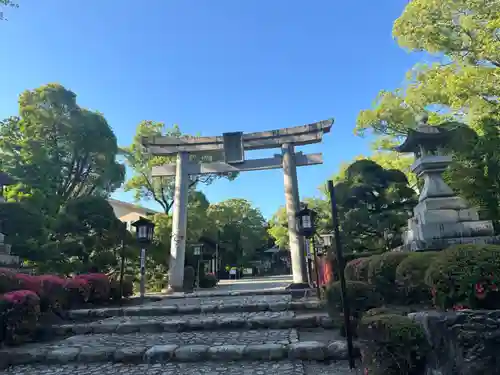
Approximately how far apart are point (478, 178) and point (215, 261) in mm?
23325

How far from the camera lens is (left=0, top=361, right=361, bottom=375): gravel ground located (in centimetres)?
362

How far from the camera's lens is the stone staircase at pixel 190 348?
3.88 m

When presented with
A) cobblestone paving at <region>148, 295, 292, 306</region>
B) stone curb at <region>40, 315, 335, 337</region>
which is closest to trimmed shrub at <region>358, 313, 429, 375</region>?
stone curb at <region>40, 315, 335, 337</region>

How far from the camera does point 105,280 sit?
27.8ft

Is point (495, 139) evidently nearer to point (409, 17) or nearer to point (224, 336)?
point (409, 17)

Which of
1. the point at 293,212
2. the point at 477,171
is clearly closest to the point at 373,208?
the point at 293,212

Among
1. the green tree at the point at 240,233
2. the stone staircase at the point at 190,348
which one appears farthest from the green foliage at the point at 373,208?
the green tree at the point at 240,233

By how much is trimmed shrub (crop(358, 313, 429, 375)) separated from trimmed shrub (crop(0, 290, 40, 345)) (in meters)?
4.80

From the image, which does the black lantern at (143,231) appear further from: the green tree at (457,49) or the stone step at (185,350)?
the green tree at (457,49)

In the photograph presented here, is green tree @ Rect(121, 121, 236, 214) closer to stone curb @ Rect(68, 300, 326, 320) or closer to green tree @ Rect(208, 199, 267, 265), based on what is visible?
green tree @ Rect(208, 199, 267, 265)

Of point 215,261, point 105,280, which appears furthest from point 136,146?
point 105,280

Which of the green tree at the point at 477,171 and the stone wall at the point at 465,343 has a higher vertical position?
the green tree at the point at 477,171

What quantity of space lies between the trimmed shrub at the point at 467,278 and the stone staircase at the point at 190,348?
128 centimetres

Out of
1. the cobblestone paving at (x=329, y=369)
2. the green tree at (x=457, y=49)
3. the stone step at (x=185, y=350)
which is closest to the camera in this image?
the cobblestone paving at (x=329, y=369)
